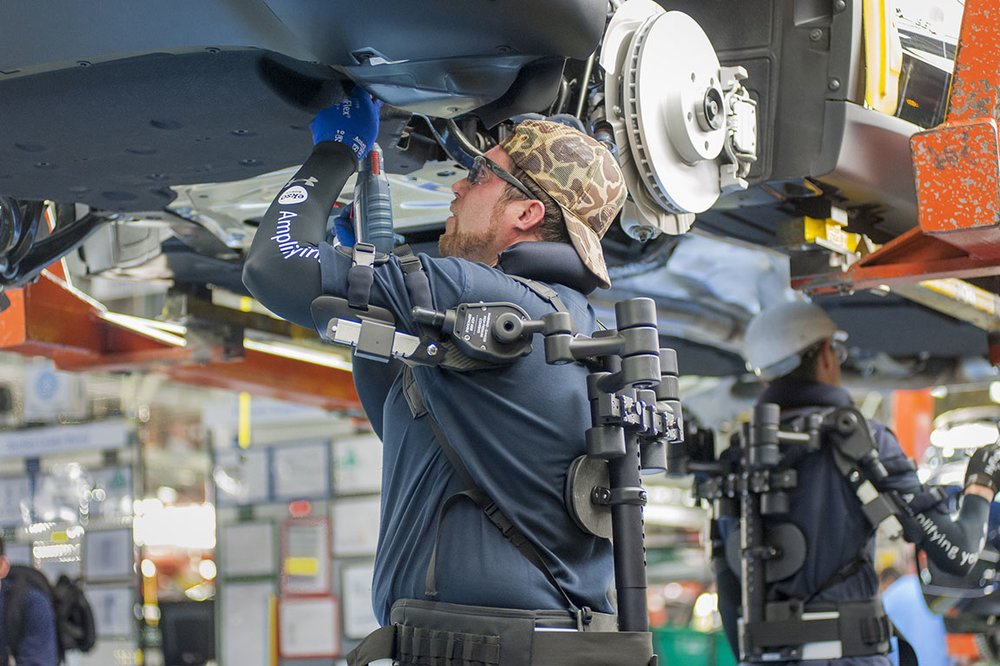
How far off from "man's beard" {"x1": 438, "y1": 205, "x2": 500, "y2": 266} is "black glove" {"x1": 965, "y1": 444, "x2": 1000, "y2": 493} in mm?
3014

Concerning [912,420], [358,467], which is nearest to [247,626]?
[358,467]

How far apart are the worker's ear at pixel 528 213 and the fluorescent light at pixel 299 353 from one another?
3.91 meters

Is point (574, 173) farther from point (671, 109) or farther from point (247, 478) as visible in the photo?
point (247, 478)

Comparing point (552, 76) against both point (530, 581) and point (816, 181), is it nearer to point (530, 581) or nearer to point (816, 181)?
point (530, 581)

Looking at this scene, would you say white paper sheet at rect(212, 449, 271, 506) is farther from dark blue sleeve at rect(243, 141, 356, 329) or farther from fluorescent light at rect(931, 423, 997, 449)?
dark blue sleeve at rect(243, 141, 356, 329)

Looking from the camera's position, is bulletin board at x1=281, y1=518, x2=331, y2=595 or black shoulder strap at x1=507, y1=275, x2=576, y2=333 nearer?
black shoulder strap at x1=507, y1=275, x2=576, y2=333

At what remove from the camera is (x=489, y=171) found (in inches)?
118

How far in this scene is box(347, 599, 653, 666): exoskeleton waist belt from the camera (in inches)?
106

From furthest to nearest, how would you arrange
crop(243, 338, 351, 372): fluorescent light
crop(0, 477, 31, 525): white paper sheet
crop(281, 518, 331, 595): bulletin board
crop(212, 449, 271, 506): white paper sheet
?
crop(212, 449, 271, 506): white paper sheet, crop(281, 518, 331, 595): bulletin board, crop(0, 477, 31, 525): white paper sheet, crop(243, 338, 351, 372): fluorescent light

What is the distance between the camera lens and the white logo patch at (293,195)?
2715mm

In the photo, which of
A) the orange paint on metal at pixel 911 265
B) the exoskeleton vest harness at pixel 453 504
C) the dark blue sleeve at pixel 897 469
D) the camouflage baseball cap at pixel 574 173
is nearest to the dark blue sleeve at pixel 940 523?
the dark blue sleeve at pixel 897 469

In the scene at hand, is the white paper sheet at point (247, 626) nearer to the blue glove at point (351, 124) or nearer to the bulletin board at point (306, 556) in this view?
the bulletin board at point (306, 556)

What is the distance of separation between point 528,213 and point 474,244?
143mm

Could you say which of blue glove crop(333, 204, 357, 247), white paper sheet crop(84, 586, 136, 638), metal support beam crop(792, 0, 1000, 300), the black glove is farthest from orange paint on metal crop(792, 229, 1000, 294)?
white paper sheet crop(84, 586, 136, 638)
